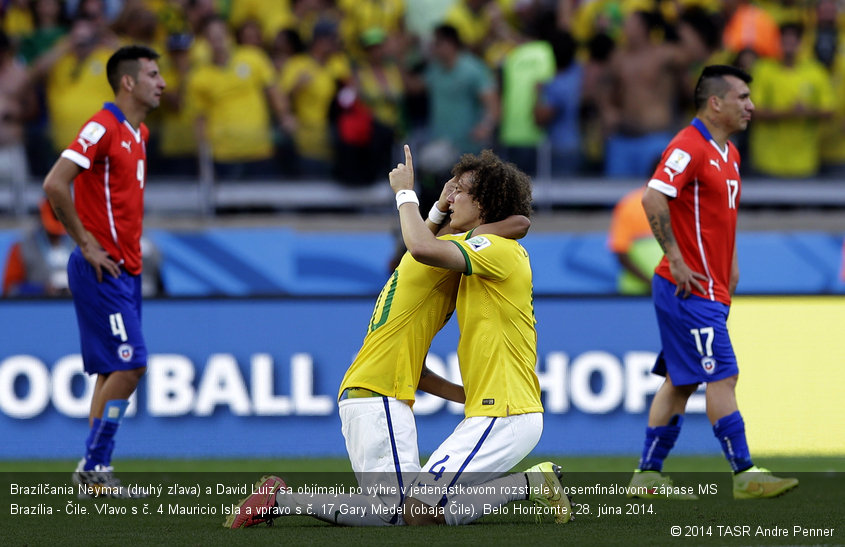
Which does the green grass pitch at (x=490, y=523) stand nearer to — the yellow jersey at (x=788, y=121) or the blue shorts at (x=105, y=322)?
the blue shorts at (x=105, y=322)

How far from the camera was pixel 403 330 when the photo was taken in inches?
243

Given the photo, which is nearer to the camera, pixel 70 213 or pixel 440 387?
pixel 440 387

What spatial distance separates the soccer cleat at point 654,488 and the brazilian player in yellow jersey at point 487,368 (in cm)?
143

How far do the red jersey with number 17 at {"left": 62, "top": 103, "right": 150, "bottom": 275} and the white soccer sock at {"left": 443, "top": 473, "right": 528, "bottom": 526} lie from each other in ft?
9.34

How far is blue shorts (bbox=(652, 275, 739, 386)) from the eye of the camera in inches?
291

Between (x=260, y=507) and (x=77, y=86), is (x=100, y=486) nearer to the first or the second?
(x=260, y=507)

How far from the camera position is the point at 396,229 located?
1220cm

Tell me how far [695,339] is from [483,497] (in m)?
1.99

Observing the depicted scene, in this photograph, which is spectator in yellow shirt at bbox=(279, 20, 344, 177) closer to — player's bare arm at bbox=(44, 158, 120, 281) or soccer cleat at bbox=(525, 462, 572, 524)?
player's bare arm at bbox=(44, 158, 120, 281)

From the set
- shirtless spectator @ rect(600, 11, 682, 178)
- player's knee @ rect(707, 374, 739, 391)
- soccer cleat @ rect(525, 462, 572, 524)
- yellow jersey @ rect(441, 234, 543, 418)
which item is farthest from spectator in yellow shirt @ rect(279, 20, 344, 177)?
soccer cleat @ rect(525, 462, 572, 524)

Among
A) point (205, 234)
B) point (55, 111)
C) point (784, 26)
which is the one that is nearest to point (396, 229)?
point (205, 234)

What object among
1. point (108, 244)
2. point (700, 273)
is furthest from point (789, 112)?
point (108, 244)

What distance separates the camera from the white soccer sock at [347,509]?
19.5ft

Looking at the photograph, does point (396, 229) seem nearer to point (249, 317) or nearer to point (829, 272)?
point (249, 317)
